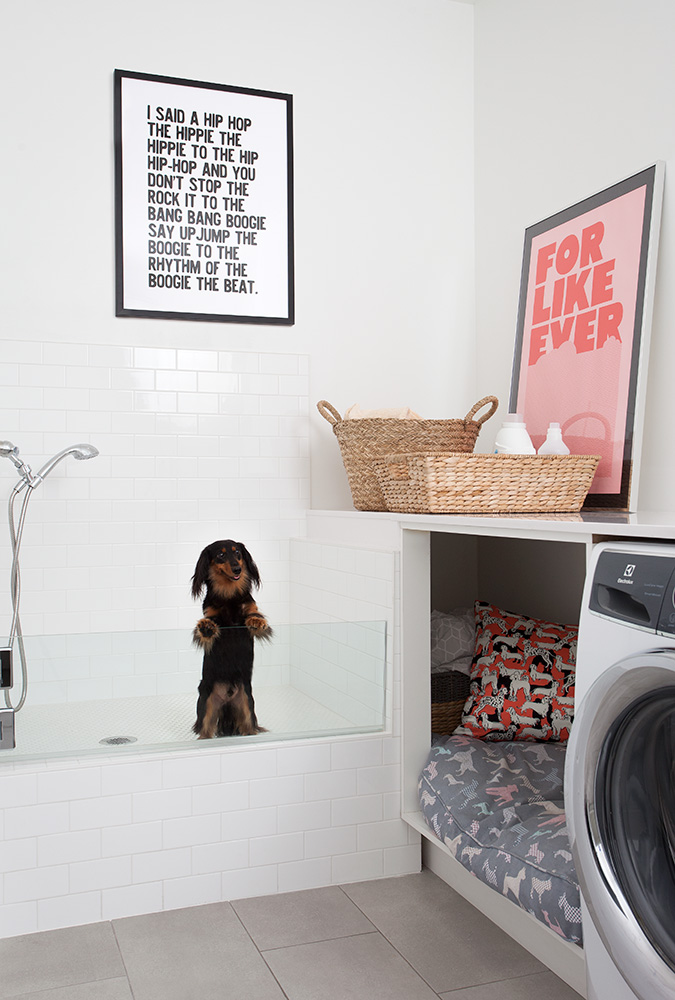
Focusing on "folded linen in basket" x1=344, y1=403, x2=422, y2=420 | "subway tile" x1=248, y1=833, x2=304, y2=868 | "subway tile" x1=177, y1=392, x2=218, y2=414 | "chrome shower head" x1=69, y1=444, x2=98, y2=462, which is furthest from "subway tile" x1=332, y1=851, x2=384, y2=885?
"subway tile" x1=177, y1=392, x2=218, y2=414

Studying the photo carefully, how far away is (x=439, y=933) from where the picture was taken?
77.3 inches

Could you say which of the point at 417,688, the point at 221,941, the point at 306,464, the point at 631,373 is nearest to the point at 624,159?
the point at 631,373

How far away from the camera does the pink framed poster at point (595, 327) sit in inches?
87.7

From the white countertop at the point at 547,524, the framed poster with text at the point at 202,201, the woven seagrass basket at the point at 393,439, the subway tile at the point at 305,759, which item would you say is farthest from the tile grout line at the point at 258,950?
the framed poster with text at the point at 202,201

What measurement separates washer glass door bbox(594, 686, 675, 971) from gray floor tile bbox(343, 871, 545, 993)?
634 millimetres

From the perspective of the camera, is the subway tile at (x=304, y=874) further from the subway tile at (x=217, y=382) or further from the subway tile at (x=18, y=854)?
the subway tile at (x=217, y=382)

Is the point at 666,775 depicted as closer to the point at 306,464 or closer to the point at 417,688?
the point at 417,688

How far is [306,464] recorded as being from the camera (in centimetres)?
300

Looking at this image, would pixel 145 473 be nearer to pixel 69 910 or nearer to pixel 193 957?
pixel 69 910

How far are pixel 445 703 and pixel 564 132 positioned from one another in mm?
1762

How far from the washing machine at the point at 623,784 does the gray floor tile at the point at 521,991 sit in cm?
40

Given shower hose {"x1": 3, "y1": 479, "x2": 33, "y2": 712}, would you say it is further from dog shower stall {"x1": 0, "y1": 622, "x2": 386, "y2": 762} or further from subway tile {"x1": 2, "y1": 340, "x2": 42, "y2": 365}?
dog shower stall {"x1": 0, "y1": 622, "x2": 386, "y2": 762}

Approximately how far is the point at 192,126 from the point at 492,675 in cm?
200

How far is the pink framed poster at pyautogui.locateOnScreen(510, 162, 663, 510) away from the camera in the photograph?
2229 millimetres
